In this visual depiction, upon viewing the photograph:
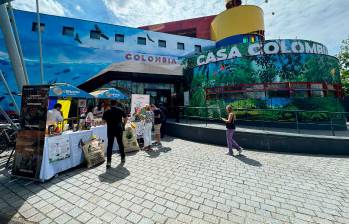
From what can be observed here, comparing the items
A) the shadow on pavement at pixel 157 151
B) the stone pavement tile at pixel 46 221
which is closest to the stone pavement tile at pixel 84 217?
the stone pavement tile at pixel 46 221

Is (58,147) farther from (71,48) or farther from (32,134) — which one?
(71,48)

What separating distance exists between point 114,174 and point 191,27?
1394 inches

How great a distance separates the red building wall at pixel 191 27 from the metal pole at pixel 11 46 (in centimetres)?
3078

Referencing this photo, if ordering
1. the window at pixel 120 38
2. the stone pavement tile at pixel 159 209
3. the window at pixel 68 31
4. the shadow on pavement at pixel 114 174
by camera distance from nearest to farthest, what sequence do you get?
the stone pavement tile at pixel 159 209 → the shadow on pavement at pixel 114 174 → the window at pixel 68 31 → the window at pixel 120 38

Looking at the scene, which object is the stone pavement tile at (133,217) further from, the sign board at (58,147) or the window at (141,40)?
the window at (141,40)

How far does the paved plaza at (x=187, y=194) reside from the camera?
299 centimetres

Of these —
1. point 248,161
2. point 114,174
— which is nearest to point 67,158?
point 114,174

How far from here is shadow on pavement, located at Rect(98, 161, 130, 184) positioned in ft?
14.4

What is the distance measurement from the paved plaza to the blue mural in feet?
61.5

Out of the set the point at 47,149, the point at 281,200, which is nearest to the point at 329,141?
the point at 281,200

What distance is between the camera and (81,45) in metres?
21.6

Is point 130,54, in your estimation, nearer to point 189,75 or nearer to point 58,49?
point 58,49

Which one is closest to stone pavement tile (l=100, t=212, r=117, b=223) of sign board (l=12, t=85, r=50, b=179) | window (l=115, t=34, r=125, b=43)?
sign board (l=12, t=85, r=50, b=179)

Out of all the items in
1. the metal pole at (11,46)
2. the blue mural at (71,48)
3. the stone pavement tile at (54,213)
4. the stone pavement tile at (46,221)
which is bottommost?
the stone pavement tile at (46,221)
